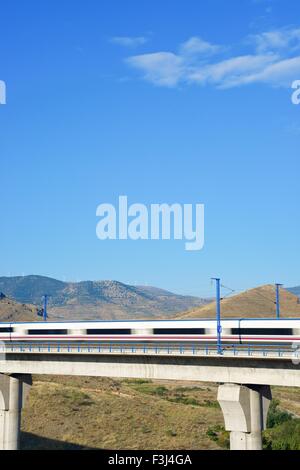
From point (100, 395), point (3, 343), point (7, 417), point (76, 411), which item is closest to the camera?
point (7, 417)

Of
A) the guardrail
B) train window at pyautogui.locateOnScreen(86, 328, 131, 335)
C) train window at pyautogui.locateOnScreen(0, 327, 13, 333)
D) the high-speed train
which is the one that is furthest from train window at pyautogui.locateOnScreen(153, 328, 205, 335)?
train window at pyautogui.locateOnScreen(0, 327, 13, 333)

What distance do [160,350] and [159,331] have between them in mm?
5231

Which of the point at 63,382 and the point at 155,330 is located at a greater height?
the point at 155,330

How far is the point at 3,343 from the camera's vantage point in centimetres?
5975

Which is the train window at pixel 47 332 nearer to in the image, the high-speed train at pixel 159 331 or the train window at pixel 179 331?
the high-speed train at pixel 159 331

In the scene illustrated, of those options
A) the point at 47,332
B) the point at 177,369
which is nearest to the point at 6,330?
the point at 47,332

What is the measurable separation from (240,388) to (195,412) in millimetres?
36110

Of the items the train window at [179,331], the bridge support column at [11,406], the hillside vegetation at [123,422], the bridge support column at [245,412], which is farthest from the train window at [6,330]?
the bridge support column at [245,412]

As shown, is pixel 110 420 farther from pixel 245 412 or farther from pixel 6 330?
pixel 245 412

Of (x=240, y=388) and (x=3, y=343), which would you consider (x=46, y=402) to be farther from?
(x=240, y=388)

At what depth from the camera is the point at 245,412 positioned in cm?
4350

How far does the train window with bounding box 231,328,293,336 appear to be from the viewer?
150 ft

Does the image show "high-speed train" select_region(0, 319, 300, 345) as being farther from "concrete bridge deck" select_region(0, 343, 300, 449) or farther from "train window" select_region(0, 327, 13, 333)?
"concrete bridge deck" select_region(0, 343, 300, 449)
